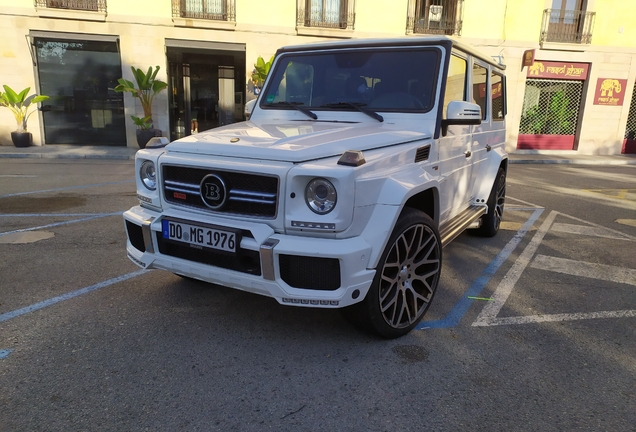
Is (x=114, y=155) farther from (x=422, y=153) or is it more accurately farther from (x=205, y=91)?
(x=422, y=153)

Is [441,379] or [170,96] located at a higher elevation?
[170,96]

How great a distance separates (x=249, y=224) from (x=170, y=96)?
1730cm

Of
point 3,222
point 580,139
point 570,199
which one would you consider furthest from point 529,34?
point 3,222

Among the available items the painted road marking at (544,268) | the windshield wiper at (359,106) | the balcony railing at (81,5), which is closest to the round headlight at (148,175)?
the windshield wiper at (359,106)

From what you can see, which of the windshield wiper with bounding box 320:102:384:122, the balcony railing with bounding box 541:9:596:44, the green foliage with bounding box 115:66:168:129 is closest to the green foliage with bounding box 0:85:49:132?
the green foliage with bounding box 115:66:168:129

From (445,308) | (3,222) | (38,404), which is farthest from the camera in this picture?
(3,222)

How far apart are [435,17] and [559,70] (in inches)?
234

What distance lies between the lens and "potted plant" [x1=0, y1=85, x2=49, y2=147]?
15805 millimetres

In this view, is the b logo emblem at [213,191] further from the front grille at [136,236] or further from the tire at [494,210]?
the tire at [494,210]

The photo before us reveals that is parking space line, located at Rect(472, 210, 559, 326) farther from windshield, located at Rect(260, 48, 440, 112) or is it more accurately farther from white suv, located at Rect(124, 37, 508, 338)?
windshield, located at Rect(260, 48, 440, 112)

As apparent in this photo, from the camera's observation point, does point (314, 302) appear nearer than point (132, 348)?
Yes

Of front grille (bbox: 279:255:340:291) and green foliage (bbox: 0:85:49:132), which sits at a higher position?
green foliage (bbox: 0:85:49:132)

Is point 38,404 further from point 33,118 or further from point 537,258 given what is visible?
point 33,118

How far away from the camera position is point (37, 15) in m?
16.4
